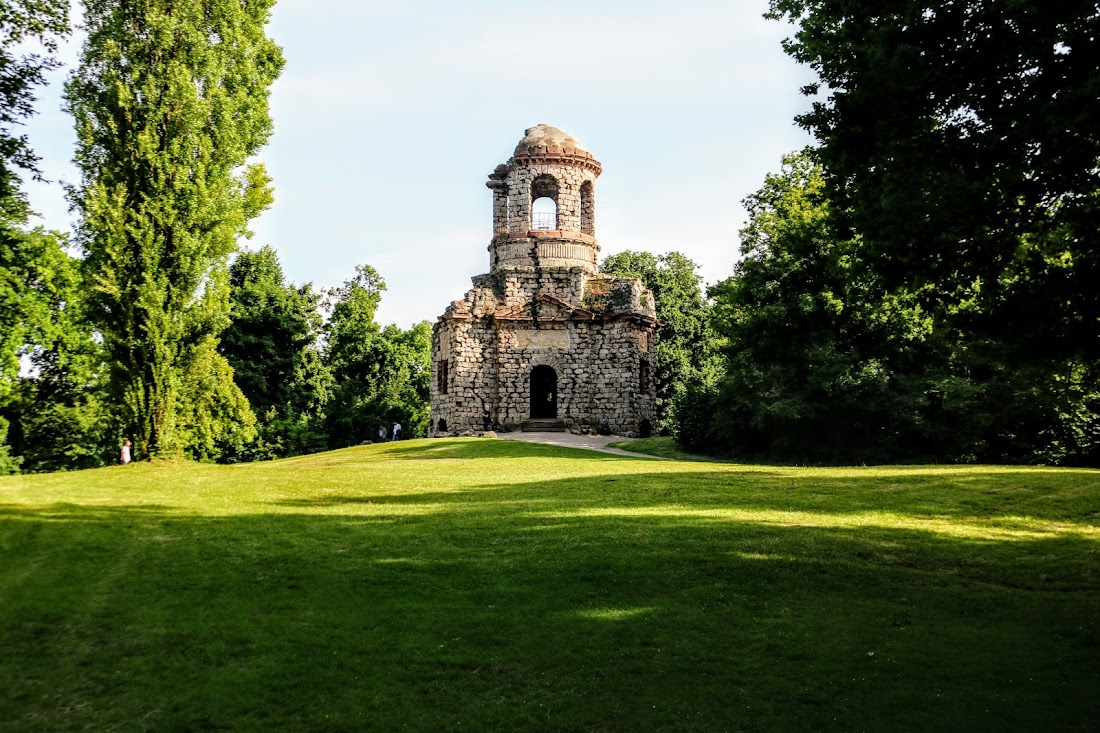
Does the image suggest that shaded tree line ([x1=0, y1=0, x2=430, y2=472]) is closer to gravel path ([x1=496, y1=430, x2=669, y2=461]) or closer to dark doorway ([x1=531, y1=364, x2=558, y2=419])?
gravel path ([x1=496, y1=430, x2=669, y2=461])

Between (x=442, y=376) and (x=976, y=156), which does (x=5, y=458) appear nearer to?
(x=442, y=376)

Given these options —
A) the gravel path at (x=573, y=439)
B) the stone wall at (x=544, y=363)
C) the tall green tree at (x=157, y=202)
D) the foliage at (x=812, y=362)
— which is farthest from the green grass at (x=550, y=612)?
the stone wall at (x=544, y=363)

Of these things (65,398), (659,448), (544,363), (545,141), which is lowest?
(659,448)

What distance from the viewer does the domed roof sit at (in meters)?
37.8

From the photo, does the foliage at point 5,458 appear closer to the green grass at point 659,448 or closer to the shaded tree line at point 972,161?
the green grass at point 659,448

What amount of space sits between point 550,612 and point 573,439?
76.4 ft

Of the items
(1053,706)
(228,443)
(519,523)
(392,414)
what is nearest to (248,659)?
(519,523)

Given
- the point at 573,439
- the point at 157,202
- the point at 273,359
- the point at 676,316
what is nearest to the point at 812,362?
the point at 573,439

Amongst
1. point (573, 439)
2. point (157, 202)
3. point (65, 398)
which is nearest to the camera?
point (157, 202)

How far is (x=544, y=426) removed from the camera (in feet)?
118

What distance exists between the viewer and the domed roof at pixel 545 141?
124ft

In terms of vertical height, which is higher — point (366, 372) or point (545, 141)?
point (545, 141)

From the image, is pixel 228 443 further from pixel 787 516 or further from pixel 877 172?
pixel 877 172

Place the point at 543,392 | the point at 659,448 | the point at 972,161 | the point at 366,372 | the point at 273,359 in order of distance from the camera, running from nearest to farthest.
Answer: the point at 972,161 < the point at 659,448 < the point at 543,392 < the point at 273,359 < the point at 366,372
